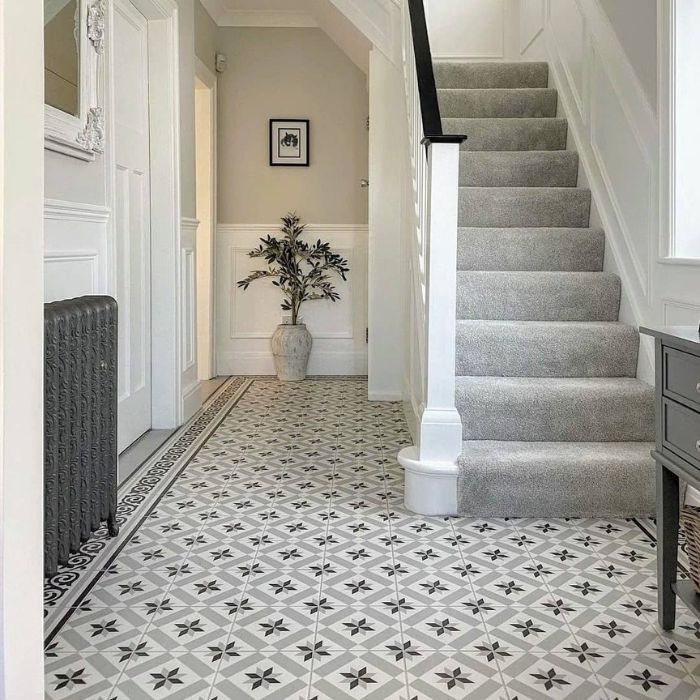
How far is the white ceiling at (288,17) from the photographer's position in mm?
5320

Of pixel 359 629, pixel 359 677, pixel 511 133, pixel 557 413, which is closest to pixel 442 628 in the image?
pixel 359 629

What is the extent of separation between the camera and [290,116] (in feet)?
19.1

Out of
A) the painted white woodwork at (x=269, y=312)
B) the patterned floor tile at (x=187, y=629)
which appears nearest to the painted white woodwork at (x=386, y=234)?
the painted white woodwork at (x=269, y=312)

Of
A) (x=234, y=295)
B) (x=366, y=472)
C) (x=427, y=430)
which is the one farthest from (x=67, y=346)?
(x=234, y=295)

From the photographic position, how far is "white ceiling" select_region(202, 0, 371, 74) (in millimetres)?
5320

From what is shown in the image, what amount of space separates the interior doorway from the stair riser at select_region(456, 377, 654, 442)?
3180mm

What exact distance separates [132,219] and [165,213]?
0.32 m

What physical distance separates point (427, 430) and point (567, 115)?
7.70 feet

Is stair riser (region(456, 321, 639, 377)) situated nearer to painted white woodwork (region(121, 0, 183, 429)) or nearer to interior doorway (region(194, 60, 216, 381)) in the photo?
painted white woodwork (region(121, 0, 183, 429))

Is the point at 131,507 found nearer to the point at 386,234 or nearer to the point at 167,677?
the point at 167,677

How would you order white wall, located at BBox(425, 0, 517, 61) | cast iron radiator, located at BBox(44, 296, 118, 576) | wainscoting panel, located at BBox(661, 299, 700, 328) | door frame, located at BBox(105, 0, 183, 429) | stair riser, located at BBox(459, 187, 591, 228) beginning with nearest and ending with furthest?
cast iron radiator, located at BBox(44, 296, 118, 576)
wainscoting panel, located at BBox(661, 299, 700, 328)
stair riser, located at BBox(459, 187, 591, 228)
door frame, located at BBox(105, 0, 183, 429)
white wall, located at BBox(425, 0, 517, 61)

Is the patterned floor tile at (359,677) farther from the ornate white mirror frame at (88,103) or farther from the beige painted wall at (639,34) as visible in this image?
the beige painted wall at (639,34)

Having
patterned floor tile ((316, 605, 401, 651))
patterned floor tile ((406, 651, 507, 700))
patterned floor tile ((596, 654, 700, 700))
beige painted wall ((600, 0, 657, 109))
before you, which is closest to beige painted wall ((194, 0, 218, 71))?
beige painted wall ((600, 0, 657, 109))

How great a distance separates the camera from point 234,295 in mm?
5941
